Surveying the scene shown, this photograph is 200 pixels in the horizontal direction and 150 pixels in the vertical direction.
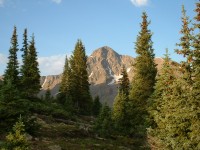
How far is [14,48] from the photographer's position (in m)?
63.3

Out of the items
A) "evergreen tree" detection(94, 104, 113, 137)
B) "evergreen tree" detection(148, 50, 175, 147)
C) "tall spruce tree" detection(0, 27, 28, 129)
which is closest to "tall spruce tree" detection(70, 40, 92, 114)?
"evergreen tree" detection(94, 104, 113, 137)

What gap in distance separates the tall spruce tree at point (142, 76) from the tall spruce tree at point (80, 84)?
28.4m

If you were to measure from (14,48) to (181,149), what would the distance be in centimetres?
5048

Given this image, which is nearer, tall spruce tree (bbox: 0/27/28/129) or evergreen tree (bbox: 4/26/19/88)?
tall spruce tree (bbox: 0/27/28/129)

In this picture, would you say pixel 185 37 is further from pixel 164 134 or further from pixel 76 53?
pixel 76 53

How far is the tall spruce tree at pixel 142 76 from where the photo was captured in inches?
1462

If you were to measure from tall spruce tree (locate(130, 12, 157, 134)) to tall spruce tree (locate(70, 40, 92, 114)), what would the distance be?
28433 millimetres

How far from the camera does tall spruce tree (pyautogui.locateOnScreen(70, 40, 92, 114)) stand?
2633 inches

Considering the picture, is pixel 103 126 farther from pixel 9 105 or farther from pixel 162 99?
pixel 9 105

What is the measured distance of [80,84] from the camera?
2653 inches

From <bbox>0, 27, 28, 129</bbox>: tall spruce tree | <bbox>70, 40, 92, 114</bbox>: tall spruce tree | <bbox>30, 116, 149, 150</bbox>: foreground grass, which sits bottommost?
<bbox>30, 116, 149, 150</bbox>: foreground grass

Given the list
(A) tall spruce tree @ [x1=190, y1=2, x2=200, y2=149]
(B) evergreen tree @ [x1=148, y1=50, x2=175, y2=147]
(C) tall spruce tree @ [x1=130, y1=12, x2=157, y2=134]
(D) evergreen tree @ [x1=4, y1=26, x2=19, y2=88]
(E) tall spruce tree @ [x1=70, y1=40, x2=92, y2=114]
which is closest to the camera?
(A) tall spruce tree @ [x1=190, y1=2, x2=200, y2=149]

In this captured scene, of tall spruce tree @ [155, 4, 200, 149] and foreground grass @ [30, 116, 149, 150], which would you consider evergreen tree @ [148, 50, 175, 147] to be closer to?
tall spruce tree @ [155, 4, 200, 149]

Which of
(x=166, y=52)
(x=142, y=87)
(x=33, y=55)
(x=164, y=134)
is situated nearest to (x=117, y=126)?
(x=142, y=87)
